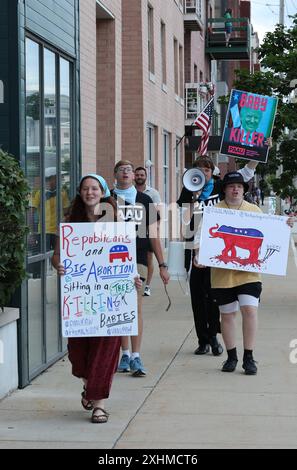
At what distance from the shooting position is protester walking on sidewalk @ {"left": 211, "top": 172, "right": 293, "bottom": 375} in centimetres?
848

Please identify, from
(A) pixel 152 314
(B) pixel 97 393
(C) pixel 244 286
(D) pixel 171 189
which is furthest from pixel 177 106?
(B) pixel 97 393

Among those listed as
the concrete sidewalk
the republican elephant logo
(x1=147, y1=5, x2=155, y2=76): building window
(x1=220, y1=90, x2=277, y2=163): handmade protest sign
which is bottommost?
the concrete sidewalk

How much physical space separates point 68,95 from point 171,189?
52.6ft

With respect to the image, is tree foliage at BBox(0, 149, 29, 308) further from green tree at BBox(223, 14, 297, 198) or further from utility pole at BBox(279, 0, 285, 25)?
utility pole at BBox(279, 0, 285, 25)

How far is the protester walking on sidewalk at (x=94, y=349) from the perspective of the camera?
6781 mm

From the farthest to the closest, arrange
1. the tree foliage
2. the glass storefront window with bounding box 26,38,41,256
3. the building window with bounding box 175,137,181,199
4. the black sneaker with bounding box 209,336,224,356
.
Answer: the building window with bounding box 175,137,181,199 → the black sneaker with bounding box 209,336,224,356 → the glass storefront window with bounding box 26,38,41,256 → the tree foliage

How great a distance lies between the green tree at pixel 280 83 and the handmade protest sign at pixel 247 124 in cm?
376

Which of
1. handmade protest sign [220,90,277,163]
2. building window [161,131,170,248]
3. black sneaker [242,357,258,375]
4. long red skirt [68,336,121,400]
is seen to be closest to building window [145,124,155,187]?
building window [161,131,170,248]

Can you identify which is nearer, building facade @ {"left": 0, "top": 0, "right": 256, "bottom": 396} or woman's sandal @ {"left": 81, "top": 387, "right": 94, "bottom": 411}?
woman's sandal @ {"left": 81, "top": 387, "right": 94, "bottom": 411}

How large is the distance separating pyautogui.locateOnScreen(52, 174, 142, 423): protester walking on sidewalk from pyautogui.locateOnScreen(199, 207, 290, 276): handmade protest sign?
5.06 ft

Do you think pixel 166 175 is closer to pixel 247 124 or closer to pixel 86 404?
pixel 247 124

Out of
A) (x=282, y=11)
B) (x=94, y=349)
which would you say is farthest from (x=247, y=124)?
(x=282, y=11)

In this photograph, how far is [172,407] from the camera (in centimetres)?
725
